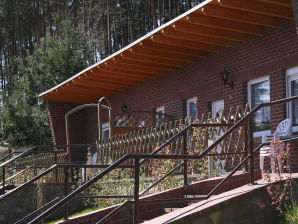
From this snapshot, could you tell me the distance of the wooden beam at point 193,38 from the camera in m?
12.3

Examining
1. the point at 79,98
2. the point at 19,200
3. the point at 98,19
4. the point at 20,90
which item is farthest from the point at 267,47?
the point at 98,19

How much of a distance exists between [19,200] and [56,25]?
69.6 ft

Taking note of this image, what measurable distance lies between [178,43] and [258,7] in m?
2.95

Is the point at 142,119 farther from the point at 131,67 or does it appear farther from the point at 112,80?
the point at 131,67

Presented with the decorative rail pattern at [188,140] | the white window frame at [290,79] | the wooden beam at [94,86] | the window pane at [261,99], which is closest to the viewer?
the decorative rail pattern at [188,140]

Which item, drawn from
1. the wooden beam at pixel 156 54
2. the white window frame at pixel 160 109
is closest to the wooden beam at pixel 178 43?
the wooden beam at pixel 156 54

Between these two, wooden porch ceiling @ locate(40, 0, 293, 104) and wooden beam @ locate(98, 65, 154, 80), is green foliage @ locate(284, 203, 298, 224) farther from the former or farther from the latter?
wooden beam @ locate(98, 65, 154, 80)

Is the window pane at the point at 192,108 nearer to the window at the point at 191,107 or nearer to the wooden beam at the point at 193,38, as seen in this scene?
the window at the point at 191,107

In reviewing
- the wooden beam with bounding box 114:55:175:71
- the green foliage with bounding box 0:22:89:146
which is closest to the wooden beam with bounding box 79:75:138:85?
the wooden beam with bounding box 114:55:175:71

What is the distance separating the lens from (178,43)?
43.8ft

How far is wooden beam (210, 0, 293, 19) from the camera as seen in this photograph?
34.2ft

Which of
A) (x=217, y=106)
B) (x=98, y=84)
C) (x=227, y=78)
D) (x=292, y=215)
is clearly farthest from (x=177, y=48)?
(x=292, y=215)

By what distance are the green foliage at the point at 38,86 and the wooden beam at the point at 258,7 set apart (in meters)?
13.8

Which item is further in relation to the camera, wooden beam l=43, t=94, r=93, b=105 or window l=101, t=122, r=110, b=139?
wooden beam l=43, t=94, r=93, b=105
